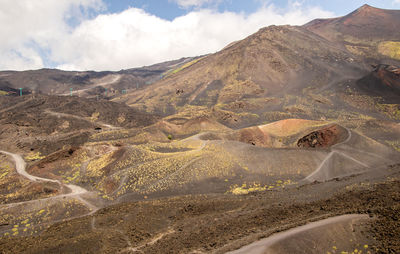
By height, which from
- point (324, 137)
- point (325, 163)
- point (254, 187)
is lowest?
point (254, 187)

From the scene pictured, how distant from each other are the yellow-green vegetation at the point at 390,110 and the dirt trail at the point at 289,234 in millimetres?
57296

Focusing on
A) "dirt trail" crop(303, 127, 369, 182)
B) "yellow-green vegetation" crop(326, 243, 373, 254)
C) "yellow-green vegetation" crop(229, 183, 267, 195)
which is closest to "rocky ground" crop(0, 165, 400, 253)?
"yellow-green vegetation" crop(326, 243, 373, 254)

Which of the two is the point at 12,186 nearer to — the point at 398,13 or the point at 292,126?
the point at 292,126

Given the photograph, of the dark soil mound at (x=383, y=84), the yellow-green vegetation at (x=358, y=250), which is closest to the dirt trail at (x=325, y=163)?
the yellow-green vegetation at (x=358, y=250)

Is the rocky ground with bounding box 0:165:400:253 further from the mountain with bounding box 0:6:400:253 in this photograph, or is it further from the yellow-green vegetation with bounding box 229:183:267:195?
the yellow-green vegetation with bounding box 229:183:267:195

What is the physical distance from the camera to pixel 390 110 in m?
61.8

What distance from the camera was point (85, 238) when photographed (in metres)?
17.1

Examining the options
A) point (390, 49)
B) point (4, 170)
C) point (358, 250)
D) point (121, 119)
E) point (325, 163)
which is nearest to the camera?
point (358, 250)

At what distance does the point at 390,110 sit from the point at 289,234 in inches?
2535

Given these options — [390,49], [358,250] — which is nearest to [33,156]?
[358,250]

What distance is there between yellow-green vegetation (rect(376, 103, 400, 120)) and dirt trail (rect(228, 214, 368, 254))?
5730cm

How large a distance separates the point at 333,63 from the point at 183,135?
6879 centimetres

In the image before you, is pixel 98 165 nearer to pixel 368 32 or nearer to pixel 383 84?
pixel 383 84

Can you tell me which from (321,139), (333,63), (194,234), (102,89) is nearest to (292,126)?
(321,139)
